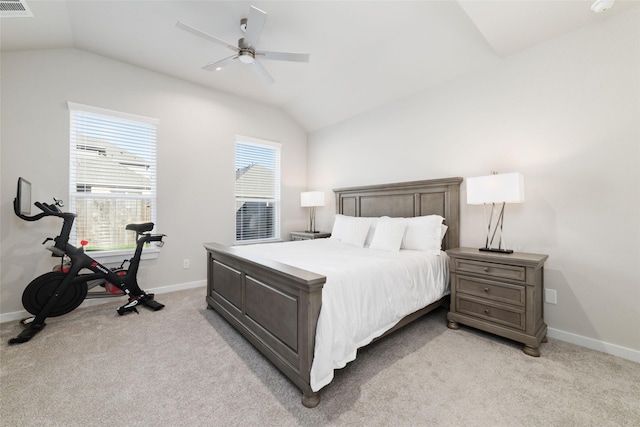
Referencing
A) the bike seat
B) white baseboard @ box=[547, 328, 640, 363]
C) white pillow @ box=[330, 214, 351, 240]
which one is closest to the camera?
white baseboard @ box=[547, 328, 640, 363]

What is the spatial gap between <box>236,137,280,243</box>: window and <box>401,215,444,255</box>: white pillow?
2.72 meters

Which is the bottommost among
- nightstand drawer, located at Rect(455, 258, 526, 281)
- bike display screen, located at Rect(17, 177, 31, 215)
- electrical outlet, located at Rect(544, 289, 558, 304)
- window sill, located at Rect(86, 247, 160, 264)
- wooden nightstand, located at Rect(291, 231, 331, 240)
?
electrical outlet, located at Rect(544, 289, 558, 304)

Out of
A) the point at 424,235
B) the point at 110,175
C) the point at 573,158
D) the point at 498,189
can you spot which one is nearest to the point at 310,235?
the point at 424,235

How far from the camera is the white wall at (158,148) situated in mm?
2748

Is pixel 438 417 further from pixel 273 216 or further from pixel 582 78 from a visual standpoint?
pixel 273 216

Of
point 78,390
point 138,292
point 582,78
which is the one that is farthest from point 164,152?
point 582,78

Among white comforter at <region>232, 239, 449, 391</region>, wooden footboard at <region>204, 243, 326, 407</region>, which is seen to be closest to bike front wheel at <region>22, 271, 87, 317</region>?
wooden footboard at <region>204, 243, 326, 407</region>

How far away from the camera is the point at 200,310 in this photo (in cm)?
302

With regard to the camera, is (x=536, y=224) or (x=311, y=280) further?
(x=536, y=224)

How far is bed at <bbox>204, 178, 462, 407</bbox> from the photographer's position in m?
1.56

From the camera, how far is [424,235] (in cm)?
289

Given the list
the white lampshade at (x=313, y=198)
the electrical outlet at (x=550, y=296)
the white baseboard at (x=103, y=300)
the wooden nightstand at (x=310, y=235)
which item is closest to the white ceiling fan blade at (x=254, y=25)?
the white lampshade at (x=313, y=198)

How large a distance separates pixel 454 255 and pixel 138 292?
364cm

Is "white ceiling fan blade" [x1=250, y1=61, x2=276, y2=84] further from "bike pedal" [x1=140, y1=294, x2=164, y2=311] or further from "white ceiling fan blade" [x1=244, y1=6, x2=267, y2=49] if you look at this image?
"bike pedal" [x1=140, y1=294, x2=164, y2=311]
